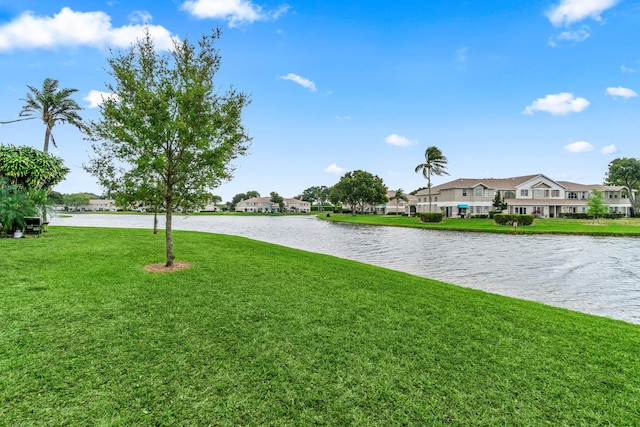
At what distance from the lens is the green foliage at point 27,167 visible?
689 inches

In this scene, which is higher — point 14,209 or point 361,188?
point 361,188

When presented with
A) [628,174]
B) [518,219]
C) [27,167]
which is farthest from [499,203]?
[27,167]

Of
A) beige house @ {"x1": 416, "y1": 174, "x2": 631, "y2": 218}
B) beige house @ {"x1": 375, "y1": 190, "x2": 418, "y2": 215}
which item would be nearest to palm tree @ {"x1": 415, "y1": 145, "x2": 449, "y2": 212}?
beige house @ {"x1": 416, "y1": 174, "x2": 631, "y2": 218}

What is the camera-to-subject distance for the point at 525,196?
59.2 metres

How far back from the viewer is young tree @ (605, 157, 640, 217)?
6425 centimetres

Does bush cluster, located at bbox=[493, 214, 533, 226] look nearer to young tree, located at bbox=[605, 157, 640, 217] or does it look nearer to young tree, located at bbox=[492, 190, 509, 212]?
young tree, located at bbox=[492, 190, 509, 212]

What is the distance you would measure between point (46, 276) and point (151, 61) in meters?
6.64

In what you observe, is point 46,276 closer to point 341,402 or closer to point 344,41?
point 341,402

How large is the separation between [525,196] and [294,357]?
6923cm

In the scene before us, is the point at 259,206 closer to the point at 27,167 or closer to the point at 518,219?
the point at 518,219

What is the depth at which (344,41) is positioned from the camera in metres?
23.8

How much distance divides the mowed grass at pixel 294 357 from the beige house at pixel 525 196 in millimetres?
54937

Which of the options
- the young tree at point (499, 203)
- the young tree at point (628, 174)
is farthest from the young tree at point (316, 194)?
the young tree at point (628, 174)

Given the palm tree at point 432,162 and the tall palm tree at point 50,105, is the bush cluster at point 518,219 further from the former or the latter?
the tall palm tree at point 50,105
